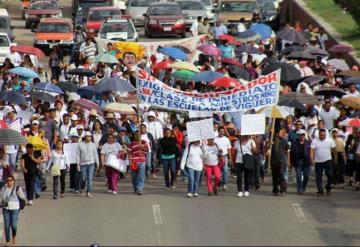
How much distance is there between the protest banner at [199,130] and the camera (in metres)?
29.8

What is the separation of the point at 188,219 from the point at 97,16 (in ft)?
93.2

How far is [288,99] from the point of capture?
3334cm

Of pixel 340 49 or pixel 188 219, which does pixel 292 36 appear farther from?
pixel 188 219

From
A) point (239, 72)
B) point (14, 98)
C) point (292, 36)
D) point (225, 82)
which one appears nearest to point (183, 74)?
point (239, 72)

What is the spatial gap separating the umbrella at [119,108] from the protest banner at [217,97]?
4.35 ft

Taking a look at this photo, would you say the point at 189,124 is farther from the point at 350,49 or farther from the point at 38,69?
the point at 350,49

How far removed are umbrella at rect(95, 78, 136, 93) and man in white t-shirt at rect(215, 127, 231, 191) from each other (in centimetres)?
475

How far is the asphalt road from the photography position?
25344 mm

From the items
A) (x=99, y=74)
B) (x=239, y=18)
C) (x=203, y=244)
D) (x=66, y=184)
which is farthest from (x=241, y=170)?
(x=239, y=18)

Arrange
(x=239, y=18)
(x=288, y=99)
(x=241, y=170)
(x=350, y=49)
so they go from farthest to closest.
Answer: (x=239, y=18)
(x=350, y=49)
(x=288, y=99)
(x=241, y=170)

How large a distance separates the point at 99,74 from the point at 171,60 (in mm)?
2546

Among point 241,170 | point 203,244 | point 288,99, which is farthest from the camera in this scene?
point 288,99

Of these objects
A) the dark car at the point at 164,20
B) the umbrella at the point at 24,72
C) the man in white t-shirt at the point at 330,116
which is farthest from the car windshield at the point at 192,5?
the man in white t-shirt at the point at 330,116

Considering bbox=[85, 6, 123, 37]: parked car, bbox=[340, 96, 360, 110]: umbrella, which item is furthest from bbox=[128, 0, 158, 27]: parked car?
bbox=[340, 96, 360, 110]: umbrella
